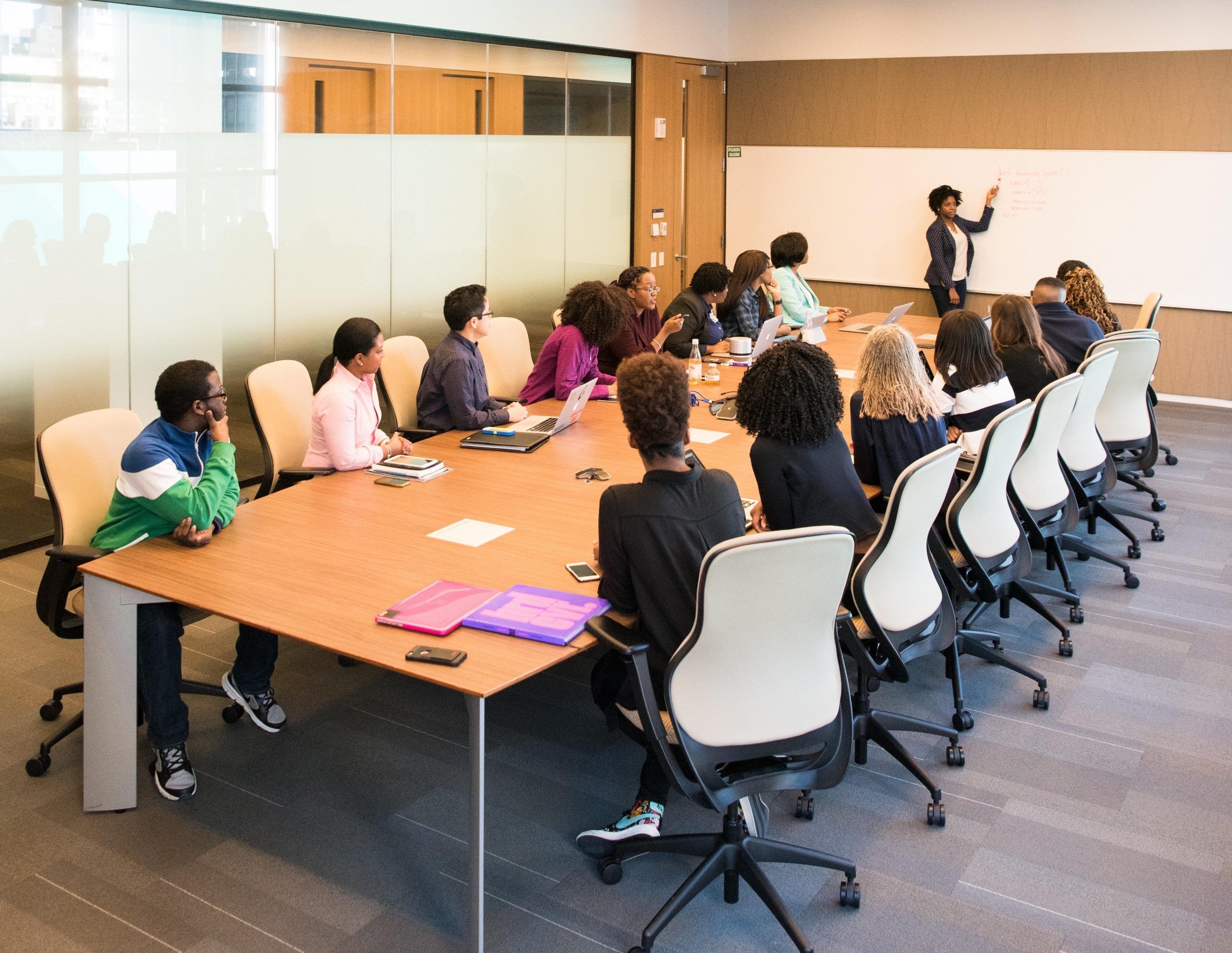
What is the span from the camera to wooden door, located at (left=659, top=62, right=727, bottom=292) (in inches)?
394

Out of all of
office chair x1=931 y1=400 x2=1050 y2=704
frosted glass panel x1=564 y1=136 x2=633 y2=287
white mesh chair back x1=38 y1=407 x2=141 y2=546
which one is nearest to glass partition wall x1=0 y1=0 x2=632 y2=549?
frosted glass panel x1=564 y1=136 x2=633 y2=287

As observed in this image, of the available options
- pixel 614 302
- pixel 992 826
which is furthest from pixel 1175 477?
pixel 992 826

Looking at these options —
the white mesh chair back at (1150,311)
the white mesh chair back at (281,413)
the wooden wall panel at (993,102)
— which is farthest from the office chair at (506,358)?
the wooden wall panel at (993,102)

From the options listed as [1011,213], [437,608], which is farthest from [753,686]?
[1011,213]

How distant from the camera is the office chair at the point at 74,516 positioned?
132 inches

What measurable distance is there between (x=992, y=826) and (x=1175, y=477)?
4.39 m

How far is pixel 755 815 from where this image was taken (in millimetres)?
2973

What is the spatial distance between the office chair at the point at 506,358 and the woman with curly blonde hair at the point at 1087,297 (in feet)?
9.74

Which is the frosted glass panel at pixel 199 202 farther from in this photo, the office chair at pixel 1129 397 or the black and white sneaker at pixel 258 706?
the office chair at pixel 1129 397

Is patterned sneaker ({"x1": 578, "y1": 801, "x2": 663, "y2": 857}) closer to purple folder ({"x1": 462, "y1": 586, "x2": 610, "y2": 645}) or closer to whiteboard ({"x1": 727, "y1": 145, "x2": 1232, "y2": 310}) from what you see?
purple folder ({"x1": 462, "y1": 586, "x2": 610, "y2": 645})

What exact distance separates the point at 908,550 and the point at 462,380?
2.22 m

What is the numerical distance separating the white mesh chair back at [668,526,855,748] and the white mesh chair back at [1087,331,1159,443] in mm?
3314

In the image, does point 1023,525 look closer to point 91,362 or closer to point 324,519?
point 324,519

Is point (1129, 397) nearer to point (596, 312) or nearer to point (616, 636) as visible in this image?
point (596, 312)
